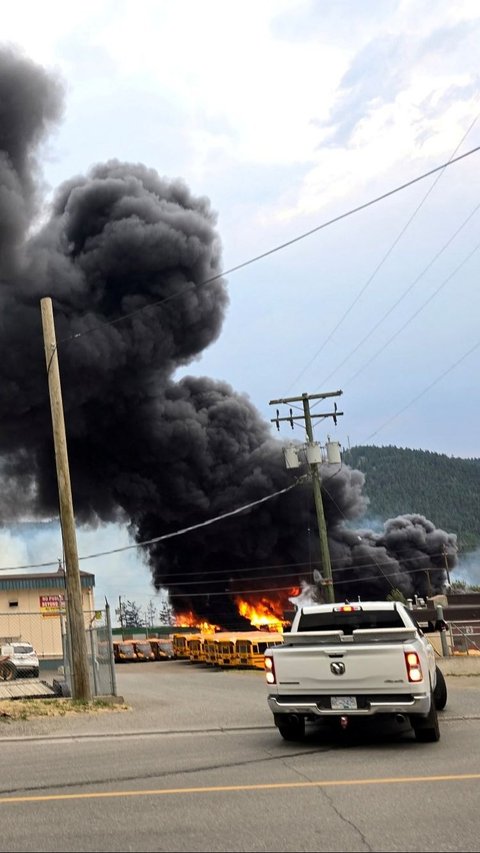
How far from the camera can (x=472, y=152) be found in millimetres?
15508

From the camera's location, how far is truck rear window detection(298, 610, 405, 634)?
11125 mm

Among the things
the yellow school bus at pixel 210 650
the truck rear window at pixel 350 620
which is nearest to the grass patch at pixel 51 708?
the truck rear window at pixel 350 620

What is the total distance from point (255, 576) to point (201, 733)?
178 ft

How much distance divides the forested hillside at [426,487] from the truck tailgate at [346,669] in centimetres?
14036

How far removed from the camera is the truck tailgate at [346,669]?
927 cm

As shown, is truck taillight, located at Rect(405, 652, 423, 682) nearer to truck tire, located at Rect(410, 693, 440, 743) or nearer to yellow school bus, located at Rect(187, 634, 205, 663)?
truck tire, located at Rect(410, 693, 440, 743)

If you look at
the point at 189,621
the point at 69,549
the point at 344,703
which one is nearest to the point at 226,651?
the point at 69,549

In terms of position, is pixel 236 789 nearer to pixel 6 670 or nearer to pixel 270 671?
pixel 270 671

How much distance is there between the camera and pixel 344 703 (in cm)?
937

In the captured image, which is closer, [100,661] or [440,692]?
[440,692]

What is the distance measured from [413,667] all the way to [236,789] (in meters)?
2.83

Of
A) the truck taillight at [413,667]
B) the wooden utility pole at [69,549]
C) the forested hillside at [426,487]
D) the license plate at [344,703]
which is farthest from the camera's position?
the forested hillside at [426,487]

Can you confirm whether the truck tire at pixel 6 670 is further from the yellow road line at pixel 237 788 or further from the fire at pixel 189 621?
the fire at pixel 189 621

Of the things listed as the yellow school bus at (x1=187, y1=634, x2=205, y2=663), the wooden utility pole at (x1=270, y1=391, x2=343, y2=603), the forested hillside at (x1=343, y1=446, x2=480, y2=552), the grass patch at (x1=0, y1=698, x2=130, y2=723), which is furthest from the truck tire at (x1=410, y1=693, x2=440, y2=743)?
the forested hillside at (x1=343, y1=446, x2=480, y2=552)
